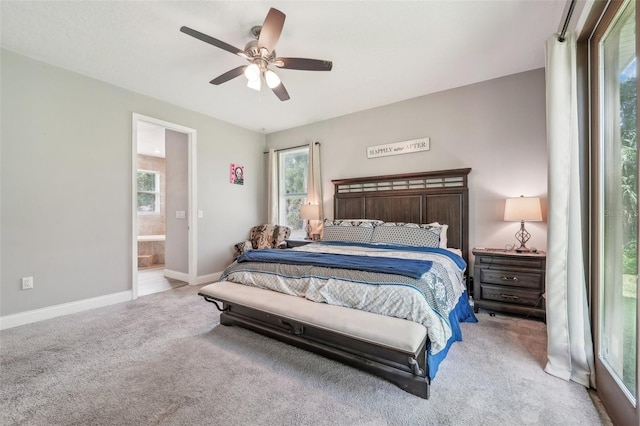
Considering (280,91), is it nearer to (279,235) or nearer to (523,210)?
(279,235)

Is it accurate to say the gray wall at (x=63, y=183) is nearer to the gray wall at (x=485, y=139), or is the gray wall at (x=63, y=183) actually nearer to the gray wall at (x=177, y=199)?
the gray wall at (x=177, y=199)

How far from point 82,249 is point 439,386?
13.0 ft

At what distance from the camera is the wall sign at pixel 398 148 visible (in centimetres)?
377

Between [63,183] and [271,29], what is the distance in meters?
2.97

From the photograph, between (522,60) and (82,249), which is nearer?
(522,60)

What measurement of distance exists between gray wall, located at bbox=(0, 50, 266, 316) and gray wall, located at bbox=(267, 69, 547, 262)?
289 cm

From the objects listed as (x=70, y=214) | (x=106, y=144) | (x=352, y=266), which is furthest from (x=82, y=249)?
(x=352, y=266)

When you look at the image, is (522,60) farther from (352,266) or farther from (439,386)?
(439,386)

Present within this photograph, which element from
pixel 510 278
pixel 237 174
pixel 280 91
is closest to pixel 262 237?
pixel 237 174

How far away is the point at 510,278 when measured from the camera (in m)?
2.79

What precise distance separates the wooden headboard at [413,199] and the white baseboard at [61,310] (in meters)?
3.28

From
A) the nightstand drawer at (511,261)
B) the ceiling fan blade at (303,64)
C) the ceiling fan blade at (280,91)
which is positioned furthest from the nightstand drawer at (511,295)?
the ceiling fan blade at (280,91)

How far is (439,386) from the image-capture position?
170cm

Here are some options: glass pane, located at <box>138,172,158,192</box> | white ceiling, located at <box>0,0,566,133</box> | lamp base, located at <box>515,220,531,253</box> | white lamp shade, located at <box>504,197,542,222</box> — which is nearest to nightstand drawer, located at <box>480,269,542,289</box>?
lamp base, located at <box>515,220,531,253</box>
